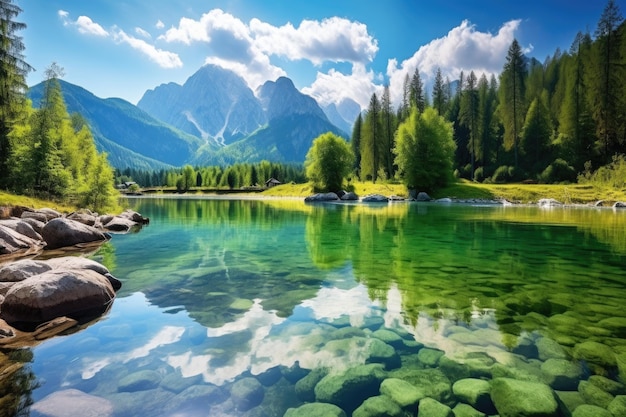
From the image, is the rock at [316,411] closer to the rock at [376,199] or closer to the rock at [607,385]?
the rock at [607,385]

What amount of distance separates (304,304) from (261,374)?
406cm

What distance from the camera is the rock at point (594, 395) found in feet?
17.3

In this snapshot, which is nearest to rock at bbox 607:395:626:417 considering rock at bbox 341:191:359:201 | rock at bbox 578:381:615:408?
rock at bbox 578:381:615:408

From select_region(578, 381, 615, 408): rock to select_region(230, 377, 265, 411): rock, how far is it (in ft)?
16.2

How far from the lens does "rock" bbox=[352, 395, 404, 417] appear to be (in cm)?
517

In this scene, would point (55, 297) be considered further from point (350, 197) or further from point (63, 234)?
point (350, 197)

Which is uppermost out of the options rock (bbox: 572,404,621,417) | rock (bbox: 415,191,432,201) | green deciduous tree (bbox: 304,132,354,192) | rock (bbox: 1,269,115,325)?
green deciduous tree (bbox: 304,132,354,192)

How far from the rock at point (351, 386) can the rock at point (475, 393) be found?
124 cm

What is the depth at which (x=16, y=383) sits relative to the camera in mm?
5953

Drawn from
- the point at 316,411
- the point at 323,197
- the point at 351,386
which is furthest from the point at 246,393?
the point at 323,197

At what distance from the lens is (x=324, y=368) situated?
6.66 metres

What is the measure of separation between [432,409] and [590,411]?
217 cm

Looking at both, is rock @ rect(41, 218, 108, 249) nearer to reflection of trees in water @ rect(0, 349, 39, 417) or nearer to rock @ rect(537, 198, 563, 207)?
reflection of trees in water @ rect(0, 349, 39, 417)

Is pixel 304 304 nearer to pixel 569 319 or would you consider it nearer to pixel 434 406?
pixel 434 406
